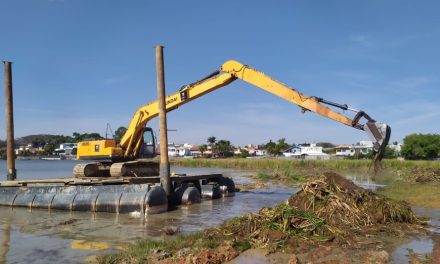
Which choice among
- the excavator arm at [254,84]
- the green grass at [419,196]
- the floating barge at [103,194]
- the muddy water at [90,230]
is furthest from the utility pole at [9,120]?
the green grass at [419,196]

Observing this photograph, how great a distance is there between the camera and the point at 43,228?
1339 centimetres

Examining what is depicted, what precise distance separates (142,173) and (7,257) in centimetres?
967

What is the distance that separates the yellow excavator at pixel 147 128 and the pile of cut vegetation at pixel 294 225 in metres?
5.02

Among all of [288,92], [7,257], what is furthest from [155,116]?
[7,257]

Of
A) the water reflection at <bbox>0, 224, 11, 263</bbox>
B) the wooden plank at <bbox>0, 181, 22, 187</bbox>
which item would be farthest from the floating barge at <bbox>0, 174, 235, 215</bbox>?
the water reflection at <bbox>0, 224, 11, 263</bbox>

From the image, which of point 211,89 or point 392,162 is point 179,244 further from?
point 392,162

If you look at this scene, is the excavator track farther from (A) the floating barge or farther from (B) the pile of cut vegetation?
(B) the pile of cut vegetation

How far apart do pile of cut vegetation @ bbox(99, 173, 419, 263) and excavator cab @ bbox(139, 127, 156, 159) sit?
10.2 meters

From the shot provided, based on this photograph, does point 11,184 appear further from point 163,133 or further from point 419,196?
point 419,196

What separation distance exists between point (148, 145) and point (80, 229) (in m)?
8.13

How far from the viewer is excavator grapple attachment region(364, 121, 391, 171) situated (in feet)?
48.7

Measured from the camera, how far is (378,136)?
15.0m

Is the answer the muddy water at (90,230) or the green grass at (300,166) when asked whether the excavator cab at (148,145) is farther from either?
the green grass at (300,166)

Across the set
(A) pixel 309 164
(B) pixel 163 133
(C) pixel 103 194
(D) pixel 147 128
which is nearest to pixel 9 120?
(D) pixel 147 128
